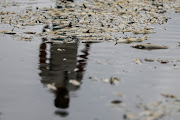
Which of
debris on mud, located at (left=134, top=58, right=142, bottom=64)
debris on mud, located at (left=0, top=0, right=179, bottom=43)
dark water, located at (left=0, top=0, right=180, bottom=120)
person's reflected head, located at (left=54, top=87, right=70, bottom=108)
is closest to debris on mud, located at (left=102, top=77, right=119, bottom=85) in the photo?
dark water, located at (left=0, top=0, right=180, bottom=120)

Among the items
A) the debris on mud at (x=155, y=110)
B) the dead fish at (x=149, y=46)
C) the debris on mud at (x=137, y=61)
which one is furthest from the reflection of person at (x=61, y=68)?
the dead fish at (x=149, y=46)

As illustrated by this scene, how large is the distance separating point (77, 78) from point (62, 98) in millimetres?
969

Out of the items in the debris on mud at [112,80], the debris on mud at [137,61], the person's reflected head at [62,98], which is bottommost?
the person's reflected head at [62,98]

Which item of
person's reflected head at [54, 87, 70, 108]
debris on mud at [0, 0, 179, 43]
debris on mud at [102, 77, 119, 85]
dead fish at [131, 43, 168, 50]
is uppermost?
debris on mud at [0, 0, 179, 43]

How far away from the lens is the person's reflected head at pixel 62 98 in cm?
446

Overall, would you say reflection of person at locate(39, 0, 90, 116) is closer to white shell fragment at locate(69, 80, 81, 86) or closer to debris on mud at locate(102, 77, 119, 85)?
white shell fragment at locate(69, 80, 81, 86)

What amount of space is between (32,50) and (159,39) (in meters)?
3.47

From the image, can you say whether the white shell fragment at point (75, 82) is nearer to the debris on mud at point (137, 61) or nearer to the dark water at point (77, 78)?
the dark water at point (77, 78)

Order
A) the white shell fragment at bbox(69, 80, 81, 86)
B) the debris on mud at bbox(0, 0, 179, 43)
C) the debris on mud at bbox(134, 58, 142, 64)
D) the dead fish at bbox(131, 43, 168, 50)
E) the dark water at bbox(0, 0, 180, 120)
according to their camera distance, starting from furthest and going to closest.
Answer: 1. the debris on mud at bbox(0, 0, 179, 43)
2. the dead fish at bbox(131, 43, 168, 50)
3. the debris on mud at bbox(134, 58, 142, 64)
4. the white shell fragment at bbox(69, 80, 81, 86)
5. the dark water at bbox(0, 0, 180, 120)

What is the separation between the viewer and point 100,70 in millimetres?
6074

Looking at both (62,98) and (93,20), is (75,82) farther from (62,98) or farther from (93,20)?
(93,20)

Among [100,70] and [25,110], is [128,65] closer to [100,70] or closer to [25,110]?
[100,70]

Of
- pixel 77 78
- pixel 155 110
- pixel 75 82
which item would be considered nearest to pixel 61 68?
pixel 77 78

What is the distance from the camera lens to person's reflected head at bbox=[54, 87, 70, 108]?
4463mm
